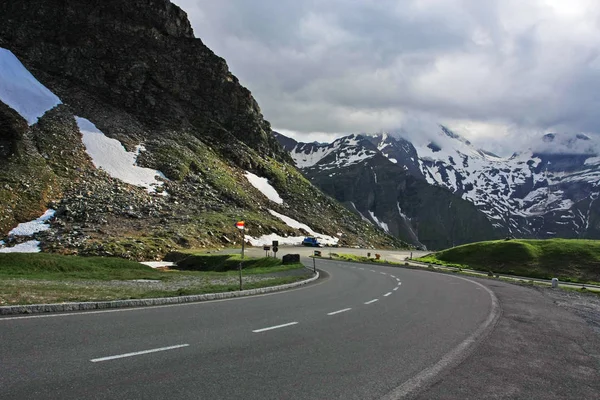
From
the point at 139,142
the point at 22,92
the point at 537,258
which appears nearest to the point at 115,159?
the point at 139,142

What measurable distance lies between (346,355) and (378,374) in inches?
50.6

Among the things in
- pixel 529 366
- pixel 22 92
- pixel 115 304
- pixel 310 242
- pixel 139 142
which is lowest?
pixel 529 366

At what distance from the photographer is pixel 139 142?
91.1 meters

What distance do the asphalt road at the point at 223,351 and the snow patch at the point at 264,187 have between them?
296ft

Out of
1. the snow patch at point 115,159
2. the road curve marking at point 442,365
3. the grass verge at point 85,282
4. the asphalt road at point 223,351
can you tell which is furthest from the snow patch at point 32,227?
the road curve marking at point 442,365

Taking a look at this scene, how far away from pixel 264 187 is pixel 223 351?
100070mm

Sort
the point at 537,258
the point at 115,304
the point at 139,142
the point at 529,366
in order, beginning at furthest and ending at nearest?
the point at 139,142
the point at 537,258
the point at 115,304
the point at 529,366

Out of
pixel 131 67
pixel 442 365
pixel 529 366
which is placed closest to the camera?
pixel 442 365

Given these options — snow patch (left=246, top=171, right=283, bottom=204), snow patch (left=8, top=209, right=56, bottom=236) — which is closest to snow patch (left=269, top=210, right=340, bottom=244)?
snow patch (left=246, top=171, right=283, bottom=204)

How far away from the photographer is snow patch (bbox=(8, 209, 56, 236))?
50272 millimetres

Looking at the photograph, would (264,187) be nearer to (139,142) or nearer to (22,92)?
(139,142)

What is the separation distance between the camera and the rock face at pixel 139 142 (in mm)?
58688

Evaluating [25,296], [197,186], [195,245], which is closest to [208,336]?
[25,296]

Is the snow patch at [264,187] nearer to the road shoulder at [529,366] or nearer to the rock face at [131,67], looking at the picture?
the rock face at [131,67]
